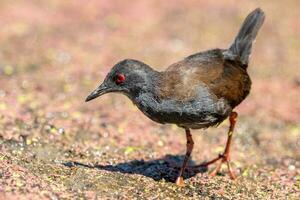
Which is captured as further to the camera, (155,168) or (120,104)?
(120,104)

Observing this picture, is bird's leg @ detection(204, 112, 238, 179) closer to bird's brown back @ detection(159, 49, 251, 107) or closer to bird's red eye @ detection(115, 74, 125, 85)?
bird's brown back @ detection(159, 49, 251, 107)

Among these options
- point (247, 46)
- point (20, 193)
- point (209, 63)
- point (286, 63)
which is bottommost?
point (20, 193)

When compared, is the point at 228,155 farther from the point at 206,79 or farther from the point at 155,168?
the point at 206,79

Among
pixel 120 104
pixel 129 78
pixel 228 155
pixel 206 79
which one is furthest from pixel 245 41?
pixel 120 104

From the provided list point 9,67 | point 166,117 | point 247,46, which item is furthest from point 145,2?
point 166,117

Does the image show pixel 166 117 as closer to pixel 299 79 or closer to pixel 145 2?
pixel 299 79

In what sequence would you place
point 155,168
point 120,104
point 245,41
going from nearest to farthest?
point 155,168 < point 245,41 < point 120,104
